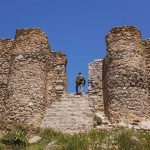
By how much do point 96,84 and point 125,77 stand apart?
1.76m

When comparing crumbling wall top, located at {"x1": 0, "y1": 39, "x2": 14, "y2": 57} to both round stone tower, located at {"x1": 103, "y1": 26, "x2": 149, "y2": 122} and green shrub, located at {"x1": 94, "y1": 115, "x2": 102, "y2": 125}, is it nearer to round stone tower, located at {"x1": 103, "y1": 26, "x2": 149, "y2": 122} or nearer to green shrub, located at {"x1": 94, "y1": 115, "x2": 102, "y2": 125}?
round stone tower, located at {"x1": 103, "y1": 26, "x2": 149, "y2": 122}

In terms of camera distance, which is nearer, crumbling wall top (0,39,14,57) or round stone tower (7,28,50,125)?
round stone tower (7,28,50,125)

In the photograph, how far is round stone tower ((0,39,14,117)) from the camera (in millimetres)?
20297

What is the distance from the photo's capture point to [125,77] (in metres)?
19.3

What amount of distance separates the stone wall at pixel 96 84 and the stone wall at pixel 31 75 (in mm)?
1395

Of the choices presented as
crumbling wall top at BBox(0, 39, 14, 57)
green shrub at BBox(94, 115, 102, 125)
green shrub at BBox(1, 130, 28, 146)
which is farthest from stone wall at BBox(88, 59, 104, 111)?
green shrub at BBox(1, 130, 28, 146)

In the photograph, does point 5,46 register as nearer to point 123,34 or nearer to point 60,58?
point 60,58

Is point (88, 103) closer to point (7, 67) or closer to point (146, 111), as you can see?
point (146, 111)

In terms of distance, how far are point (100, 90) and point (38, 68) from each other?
332cm

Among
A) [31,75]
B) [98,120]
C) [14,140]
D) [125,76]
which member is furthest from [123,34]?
[14,140]

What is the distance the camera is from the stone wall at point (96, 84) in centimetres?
1994

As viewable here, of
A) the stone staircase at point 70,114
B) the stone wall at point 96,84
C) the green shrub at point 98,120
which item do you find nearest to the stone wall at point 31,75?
the stone staircase at point 70,114

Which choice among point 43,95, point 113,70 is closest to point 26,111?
point 43,95

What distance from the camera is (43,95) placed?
1989 centimetres
